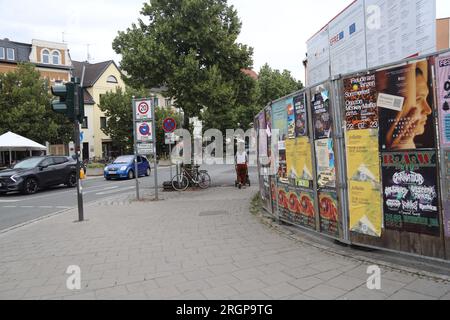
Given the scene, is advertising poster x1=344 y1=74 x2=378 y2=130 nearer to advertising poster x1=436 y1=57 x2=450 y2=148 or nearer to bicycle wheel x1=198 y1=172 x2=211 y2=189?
advertising poster x1=436 y1=57 x2=450 y2=148

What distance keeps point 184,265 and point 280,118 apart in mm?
3424

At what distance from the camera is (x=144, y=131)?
13578 mm

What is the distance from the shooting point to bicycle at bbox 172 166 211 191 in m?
16.1

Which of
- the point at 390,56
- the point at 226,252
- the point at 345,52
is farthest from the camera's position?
the point at 345,52

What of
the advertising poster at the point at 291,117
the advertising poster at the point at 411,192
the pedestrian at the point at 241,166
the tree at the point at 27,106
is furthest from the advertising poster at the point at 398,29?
the tree at the point at 27,106

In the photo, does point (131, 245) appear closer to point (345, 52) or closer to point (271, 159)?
point (271, 159)

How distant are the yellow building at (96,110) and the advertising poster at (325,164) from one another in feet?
142

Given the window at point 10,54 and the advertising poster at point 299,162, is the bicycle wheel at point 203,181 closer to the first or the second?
the advertising poster at point 299,162

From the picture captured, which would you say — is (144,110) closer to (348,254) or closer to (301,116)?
(301,116)

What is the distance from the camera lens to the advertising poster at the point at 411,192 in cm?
434
